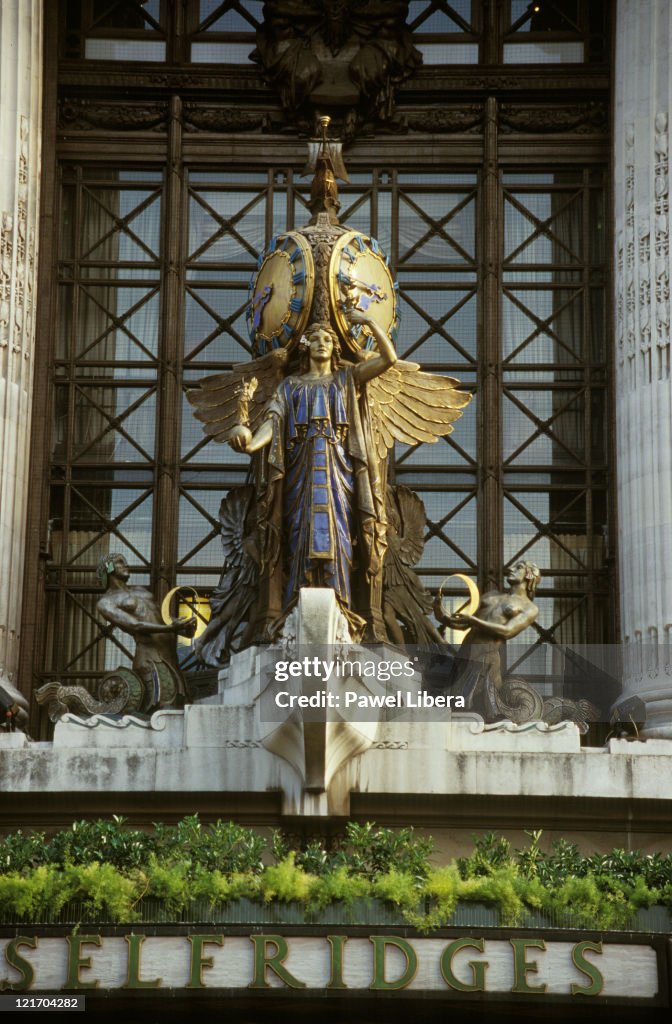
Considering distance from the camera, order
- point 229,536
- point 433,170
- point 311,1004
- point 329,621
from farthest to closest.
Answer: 1. point 433,170
2. point 229,536
3. point 329,621
4. point 311,1004

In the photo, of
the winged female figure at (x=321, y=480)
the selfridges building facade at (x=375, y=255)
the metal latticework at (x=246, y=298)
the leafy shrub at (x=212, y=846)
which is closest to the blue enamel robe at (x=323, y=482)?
the winged female figure at (x=321, y=480)

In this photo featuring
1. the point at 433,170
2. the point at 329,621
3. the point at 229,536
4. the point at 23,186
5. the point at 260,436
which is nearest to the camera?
the point at 329,621

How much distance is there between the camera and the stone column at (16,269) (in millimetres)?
25172

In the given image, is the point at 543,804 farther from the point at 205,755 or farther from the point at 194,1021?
the point at 194,1021

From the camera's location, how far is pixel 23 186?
26.5 m

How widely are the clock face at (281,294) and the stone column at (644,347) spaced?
174 inches

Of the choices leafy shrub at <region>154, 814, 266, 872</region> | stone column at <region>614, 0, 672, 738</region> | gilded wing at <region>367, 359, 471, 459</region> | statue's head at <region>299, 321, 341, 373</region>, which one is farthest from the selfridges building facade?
leafy shrub at <region>154, 814, 266, 872</region>

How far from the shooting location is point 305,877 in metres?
18.1

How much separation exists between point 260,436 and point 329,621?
255 cm

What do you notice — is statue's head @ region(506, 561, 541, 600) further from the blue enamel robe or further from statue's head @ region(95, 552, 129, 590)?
statue's head @ region(95, 552, 129, 590)

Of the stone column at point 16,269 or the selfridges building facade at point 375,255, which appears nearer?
the stone column at point 16,269

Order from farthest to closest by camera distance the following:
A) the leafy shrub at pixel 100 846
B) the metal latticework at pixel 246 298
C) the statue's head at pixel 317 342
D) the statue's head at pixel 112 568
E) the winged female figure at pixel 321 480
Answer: the metal latticework at pixel 246 298 → the statue's head at pixel 112 568 → the statue's head at pixel 317 342 → the winged female figure at pixel 321 480 → the leafy shrub at pixel 100 846

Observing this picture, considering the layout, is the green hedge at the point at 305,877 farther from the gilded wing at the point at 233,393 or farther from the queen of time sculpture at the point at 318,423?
the gilded wing at the point at 233,393

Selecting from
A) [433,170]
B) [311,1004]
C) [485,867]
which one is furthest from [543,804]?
[433,170]
